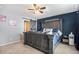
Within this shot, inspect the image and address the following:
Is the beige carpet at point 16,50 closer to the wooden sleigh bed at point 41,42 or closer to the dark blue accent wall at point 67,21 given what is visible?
the wooden sleigh bed at point 41,42

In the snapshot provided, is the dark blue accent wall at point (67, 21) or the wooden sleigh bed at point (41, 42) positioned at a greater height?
the dark blue accent wall at point (67, 21)

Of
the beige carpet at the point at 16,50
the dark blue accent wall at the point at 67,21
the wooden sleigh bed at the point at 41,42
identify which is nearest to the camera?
the dark blue accent wall at the point at 67,21

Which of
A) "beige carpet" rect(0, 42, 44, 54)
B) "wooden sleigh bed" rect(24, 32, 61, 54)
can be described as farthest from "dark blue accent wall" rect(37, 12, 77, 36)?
"beige carpet" rect(0, 42, 44, 54)

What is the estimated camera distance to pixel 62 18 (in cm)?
193

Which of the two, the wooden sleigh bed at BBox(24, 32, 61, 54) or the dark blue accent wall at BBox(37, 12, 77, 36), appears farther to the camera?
the wooden sleigh bed at BBox(24, 32, 61, 54)

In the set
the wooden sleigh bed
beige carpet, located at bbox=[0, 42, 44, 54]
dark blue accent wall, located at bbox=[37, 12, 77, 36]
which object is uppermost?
dark blue accent wall, located at bbox=[37, 12, 77, 36]

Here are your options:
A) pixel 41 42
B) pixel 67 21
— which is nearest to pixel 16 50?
pixel 41 42

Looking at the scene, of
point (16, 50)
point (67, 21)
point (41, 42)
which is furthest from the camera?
point (41, 42)

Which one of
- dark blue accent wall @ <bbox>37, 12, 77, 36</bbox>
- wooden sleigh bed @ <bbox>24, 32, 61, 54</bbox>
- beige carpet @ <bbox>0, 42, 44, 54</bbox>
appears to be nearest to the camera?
dark blue accent wall @ <bbox>37, 12, 77, 36</bbox>

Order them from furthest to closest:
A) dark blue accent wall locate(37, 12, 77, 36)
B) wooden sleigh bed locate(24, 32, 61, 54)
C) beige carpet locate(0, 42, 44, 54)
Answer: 1. wooden sleigh bed locate(24, 32, 61, 54)
2. beige carpet locate(0, 42, 44, 54)
3. dark blue accent wall locate(37, 12, 77, 36)

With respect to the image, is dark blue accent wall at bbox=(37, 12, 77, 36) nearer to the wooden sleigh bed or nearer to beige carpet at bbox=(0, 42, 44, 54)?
the wooden sleigh bed

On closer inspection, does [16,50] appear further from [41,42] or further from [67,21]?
[67,21]

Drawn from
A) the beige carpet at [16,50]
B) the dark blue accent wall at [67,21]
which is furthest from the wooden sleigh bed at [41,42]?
the dark blue accent wall at [67,21]
